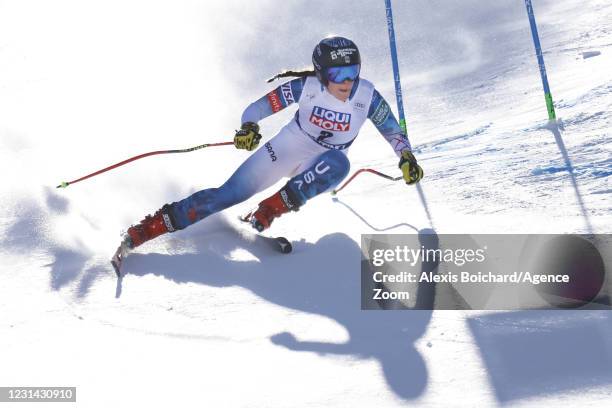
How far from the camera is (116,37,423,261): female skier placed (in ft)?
17.5

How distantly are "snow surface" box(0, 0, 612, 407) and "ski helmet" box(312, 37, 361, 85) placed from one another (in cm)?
115

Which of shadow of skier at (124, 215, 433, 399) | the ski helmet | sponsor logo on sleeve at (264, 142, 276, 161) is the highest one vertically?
the ski helmet

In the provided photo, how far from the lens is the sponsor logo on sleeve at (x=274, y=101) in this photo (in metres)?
5.86

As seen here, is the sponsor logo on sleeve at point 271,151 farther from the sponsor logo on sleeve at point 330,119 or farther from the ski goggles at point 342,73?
the ski goggles at point 342,73

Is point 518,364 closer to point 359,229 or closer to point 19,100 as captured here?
point 359,229

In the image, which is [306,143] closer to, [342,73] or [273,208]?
[342,73]

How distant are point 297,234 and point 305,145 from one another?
79cm

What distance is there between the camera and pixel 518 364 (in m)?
3.10

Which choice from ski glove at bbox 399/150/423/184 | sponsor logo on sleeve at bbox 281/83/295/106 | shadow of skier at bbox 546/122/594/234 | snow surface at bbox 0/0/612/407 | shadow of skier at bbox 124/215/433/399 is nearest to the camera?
snow surface at bbox 0/0/612/407

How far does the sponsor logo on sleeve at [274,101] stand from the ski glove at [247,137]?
0.26m

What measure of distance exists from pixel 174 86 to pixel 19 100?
248cm

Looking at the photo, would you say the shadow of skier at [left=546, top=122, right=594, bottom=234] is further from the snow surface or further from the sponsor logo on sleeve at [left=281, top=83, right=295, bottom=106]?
the sponsor logo on sleeve at [left=281, top=83, right=295, bottom=106]

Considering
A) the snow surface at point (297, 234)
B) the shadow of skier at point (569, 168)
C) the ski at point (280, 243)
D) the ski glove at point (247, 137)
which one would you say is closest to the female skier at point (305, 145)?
the ski glove at point (247, 137)

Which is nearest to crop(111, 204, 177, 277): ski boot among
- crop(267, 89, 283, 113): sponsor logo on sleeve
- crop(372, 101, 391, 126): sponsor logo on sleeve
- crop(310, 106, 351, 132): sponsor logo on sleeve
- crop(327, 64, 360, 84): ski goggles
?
crop(267, 89, 283, 113): sponsor logo on sleeve
